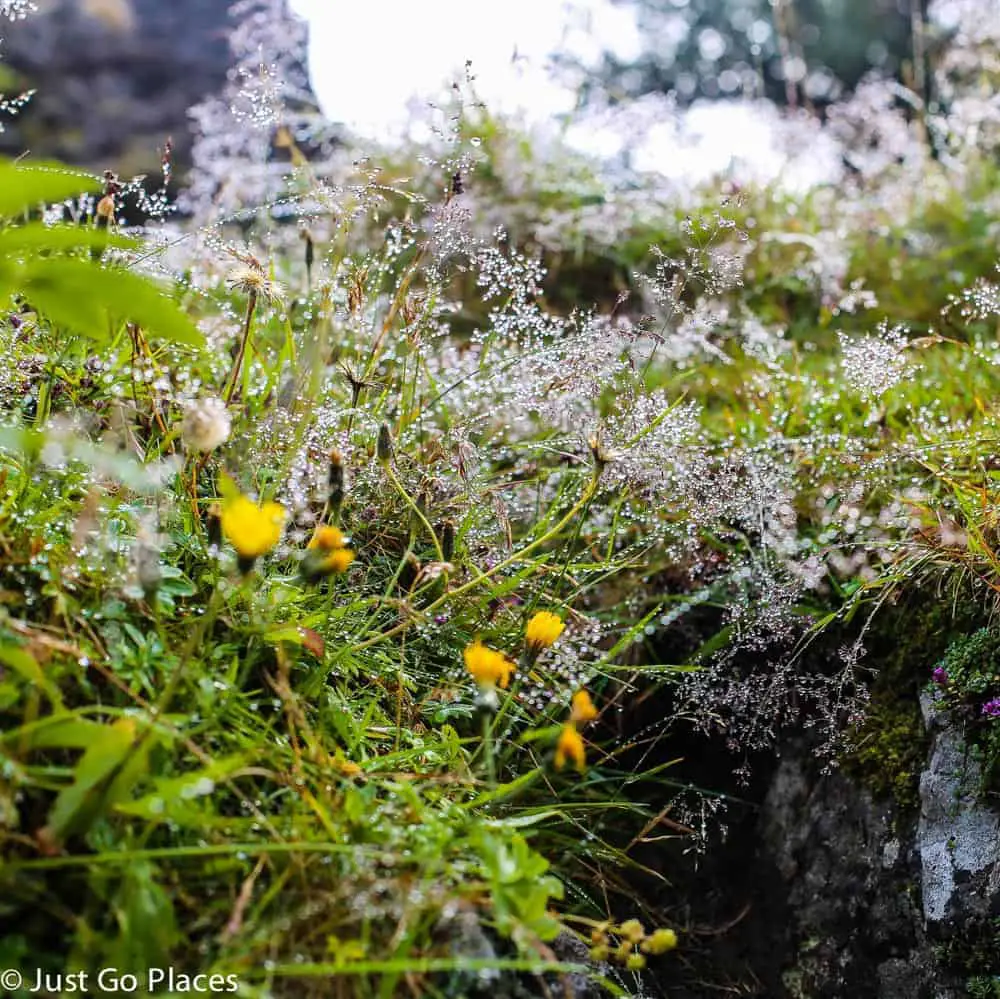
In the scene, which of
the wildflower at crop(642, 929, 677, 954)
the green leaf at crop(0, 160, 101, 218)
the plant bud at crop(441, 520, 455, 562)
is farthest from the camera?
the plant bud at crop(441, 520, 455, 562)

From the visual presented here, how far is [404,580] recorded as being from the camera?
1626 millimetres

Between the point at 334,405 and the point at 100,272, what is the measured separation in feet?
2.62

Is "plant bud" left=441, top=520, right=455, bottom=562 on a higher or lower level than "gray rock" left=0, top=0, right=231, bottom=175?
lower

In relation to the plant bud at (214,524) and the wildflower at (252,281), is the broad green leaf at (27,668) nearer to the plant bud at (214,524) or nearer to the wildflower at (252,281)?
the plant bud at (214,524)

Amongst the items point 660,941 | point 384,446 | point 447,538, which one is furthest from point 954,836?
point 384,446

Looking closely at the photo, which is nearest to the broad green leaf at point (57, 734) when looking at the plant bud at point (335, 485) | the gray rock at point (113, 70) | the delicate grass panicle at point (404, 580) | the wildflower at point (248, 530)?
the delicate grass panicle at point (404, 580)

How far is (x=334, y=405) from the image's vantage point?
1.63 meters

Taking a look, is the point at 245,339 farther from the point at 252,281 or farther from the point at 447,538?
the point at 447,538

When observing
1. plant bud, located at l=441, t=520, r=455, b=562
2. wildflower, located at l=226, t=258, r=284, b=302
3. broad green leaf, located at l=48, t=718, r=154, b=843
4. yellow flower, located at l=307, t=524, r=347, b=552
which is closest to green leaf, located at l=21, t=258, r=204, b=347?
yellow flower, located at l=307, t=524, r=347, b=552

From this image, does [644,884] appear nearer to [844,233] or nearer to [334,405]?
[334,405]

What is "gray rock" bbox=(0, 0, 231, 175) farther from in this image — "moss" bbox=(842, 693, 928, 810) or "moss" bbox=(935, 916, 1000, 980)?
"moss" bbox=(935, 916, 1000, 980)

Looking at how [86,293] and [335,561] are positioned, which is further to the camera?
[335,561]

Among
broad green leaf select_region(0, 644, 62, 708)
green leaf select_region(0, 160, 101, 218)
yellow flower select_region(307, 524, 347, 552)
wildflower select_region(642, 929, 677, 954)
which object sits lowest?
wildflower select_region(642, 929, 677, 954)

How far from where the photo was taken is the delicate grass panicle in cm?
90
